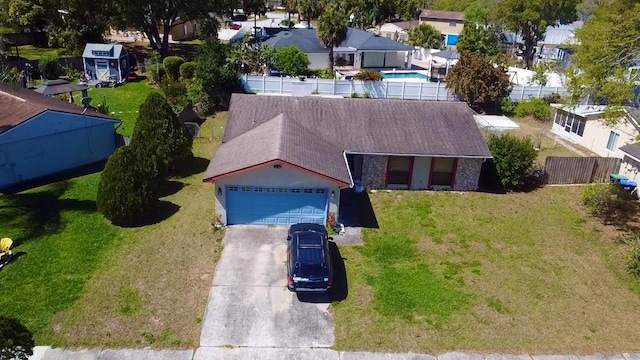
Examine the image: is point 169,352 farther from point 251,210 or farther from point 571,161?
point 571,161

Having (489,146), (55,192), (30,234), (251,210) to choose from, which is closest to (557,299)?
(489,146)

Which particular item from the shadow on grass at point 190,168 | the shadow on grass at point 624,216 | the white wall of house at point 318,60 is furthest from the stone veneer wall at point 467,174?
the white wall of house at point 318,60

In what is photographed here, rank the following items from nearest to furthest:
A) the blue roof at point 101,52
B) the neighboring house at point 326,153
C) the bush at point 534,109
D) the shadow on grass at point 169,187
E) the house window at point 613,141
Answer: the neighboring house at point 326,153 → the shadow on grass at point 169,187 → the house window at point 613,141 → the bush at point 534,109 → the blue roof at point 101,52

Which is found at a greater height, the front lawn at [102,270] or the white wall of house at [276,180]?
the white wall of house at [276,180]

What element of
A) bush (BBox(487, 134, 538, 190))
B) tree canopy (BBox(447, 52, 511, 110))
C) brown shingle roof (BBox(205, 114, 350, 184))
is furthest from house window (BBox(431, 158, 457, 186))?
tree canopy (BBox(447, 52, 511, 110))

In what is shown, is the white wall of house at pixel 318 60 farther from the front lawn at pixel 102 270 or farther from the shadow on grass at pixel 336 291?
the shadow on grass at pixel 336 291

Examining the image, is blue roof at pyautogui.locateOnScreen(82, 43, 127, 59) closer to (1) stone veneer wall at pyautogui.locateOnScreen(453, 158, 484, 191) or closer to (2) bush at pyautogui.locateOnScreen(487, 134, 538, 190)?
(1) stone veneer wall at pyautogui.locateOnScreen(453, 158, 484, 191)
